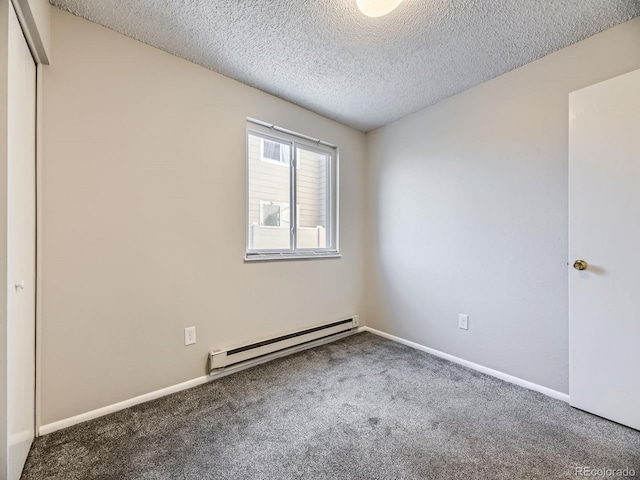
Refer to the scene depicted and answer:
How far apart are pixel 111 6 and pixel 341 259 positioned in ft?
8.39

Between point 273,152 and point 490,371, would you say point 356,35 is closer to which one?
point 273,152

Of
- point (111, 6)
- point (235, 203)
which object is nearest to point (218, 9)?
point (111, 6)

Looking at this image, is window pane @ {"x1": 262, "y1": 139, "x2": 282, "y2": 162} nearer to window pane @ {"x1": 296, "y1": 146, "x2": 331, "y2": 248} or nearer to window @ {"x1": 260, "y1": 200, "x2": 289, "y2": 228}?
window pane @ {"x1": 296, "y1": 146, "x2": 331, "y2": 248}

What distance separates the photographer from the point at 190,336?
1986mm

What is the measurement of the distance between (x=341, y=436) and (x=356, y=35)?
7.75ft

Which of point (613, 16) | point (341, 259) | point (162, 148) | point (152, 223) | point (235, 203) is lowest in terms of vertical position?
point (341, 259)

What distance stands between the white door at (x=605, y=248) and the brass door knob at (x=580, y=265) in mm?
18

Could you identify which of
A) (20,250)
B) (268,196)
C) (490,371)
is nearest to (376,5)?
(268,196)

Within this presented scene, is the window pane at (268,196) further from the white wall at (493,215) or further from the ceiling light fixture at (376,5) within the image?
the ceiling light fixture at (376,5)

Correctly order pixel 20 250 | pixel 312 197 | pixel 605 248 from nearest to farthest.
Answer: pixel 20 250, pixel 605 248, pixel 312 197

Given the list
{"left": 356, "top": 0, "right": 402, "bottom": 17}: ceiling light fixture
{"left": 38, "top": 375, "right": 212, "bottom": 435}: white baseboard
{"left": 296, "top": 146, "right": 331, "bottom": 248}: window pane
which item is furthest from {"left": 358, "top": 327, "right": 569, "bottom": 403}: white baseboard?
{"left": 356, "top": 0, "right": 402, "bottom": 17}: ceiling light fixture

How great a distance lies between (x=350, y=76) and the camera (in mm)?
2148

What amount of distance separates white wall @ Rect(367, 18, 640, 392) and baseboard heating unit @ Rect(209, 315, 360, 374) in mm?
517

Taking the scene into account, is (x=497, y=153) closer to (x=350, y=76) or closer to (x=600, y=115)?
(x=600, y=115)
